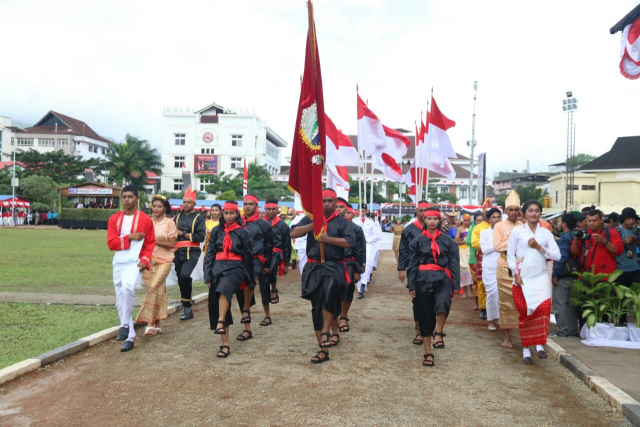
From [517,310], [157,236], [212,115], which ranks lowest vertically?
[517,310]

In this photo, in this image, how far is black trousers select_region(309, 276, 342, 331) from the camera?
5.79m

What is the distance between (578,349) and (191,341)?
4684 mm

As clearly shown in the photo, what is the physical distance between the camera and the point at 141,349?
6.07m

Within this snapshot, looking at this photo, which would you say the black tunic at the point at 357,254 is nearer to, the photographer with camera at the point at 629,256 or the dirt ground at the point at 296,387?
the dirt ground at the point at 296,387

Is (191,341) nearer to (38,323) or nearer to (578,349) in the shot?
(38,323)

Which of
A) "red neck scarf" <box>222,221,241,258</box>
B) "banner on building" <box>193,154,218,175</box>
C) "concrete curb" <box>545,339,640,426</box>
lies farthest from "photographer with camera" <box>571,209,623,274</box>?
"banner on building" <box>193,154,218,175</box>

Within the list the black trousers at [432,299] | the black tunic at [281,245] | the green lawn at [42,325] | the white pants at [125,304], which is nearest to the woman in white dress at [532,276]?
the black trousers at [432,299]

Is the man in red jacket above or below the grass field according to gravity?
above

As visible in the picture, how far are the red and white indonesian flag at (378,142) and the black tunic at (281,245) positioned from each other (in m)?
6.43

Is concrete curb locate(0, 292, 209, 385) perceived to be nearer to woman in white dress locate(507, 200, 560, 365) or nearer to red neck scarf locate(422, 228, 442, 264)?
red neck scarf locate(422, 228, 442, 264)

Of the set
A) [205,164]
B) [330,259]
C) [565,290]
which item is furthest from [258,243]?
[205,164]

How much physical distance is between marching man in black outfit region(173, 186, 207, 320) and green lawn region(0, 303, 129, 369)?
3.37 feet

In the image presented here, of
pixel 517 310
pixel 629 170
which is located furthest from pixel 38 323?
pixel 629 170

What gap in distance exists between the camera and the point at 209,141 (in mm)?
83812
